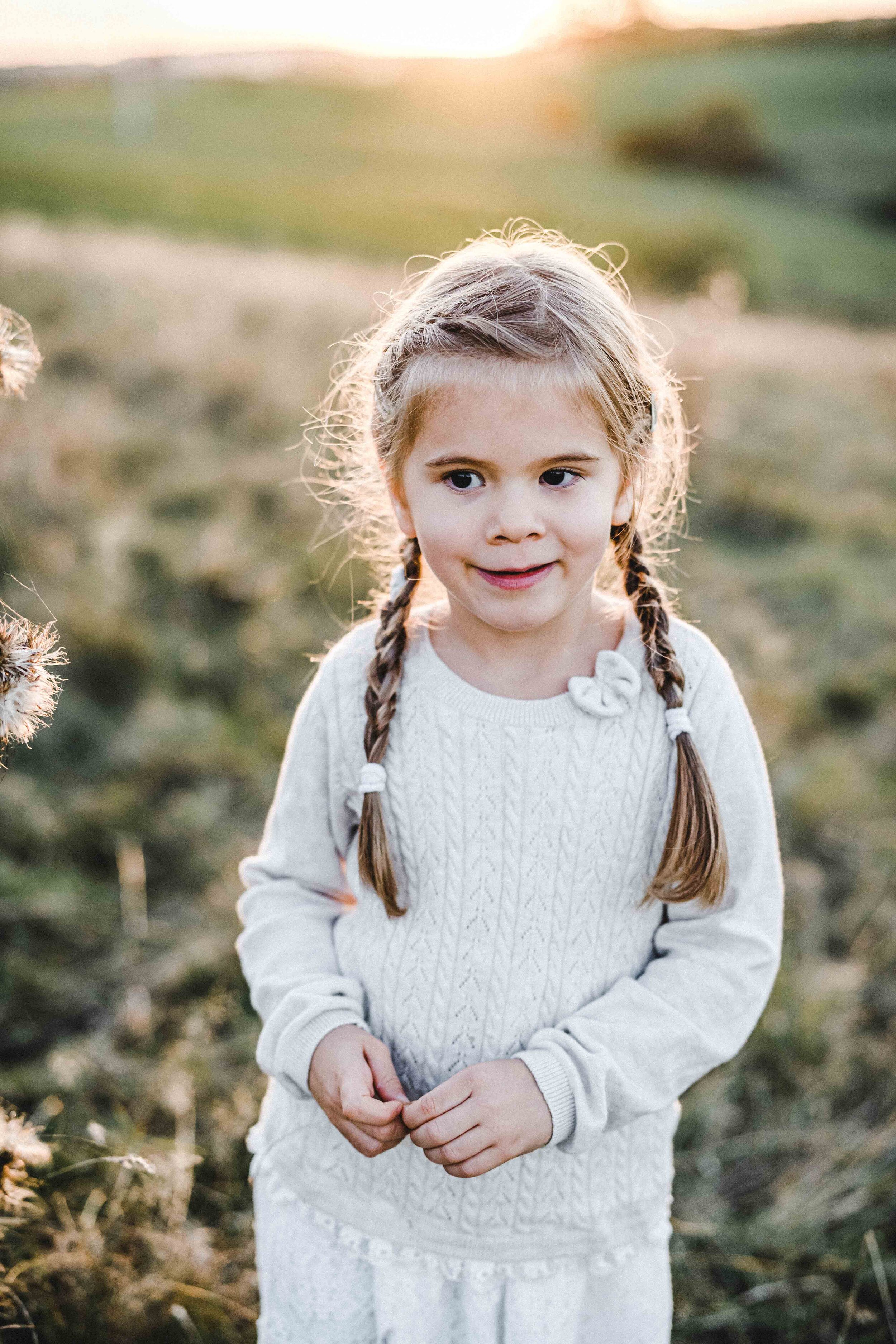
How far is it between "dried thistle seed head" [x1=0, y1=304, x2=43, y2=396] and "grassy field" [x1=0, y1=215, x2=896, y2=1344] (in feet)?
3.03

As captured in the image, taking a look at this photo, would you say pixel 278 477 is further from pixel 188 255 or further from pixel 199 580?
pixel 188 255

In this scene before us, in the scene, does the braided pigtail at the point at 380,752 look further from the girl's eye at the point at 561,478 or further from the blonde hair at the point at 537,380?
the girl's eye at the point at 561,478

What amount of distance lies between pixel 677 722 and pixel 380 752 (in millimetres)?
430

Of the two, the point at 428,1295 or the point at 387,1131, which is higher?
the point at 387,1131

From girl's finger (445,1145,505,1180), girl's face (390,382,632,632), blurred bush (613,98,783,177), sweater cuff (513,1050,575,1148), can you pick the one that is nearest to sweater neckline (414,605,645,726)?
girl's face (390,382,632,632)

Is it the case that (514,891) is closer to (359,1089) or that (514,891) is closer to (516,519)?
(359,1089)

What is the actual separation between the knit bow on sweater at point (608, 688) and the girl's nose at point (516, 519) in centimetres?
25

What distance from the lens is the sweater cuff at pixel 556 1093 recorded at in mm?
1255

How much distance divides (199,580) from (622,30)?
3621cm

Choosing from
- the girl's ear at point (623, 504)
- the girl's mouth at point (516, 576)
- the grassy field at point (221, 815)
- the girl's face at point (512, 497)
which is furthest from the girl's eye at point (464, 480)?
the grassy field at point (221, 815)

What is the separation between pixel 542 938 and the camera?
137cm

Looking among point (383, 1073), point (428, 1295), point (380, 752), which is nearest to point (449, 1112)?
point (383, 1073)

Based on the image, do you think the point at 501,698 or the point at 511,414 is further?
the point at 501,698

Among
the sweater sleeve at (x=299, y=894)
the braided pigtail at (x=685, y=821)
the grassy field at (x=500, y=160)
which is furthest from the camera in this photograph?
the grassy field at (x=500, y=160)
